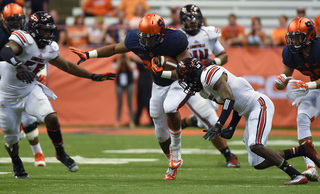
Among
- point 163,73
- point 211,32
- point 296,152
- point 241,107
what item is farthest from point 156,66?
point 211,32

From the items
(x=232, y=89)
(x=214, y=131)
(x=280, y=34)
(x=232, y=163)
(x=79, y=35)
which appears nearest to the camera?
(x=214, y=131)

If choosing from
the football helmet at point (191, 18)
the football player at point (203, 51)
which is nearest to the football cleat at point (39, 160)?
the football player at point (203, 51)

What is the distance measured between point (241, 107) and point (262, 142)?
1.35 ft

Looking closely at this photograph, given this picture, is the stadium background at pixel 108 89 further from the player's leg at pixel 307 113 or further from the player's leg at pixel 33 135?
the player's leg at pixel 307 113

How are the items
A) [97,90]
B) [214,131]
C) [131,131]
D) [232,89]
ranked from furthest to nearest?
[97,90]
[131,131]
[232,89]
[214,131]

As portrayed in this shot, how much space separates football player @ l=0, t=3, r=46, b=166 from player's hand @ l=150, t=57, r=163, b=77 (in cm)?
214

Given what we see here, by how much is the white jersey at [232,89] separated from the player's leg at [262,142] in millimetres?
88

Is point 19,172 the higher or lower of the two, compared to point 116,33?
higher

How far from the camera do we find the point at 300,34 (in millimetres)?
6195

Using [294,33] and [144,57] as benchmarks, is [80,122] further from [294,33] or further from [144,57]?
[294,33]

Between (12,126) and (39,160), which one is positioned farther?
(39,160)

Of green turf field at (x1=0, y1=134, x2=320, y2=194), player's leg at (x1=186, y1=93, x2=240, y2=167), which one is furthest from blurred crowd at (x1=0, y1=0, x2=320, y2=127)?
player's leg at (x1=186, y1=93, x2=240, y2=167)

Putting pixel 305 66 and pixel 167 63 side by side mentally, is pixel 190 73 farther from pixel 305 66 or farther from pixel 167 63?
pixel 305 66

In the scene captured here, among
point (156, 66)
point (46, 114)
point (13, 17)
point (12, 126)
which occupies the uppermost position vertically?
point (13, 17)
